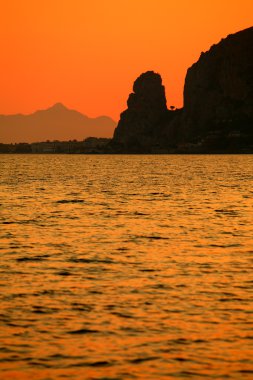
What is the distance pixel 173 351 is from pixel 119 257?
58.2 ft

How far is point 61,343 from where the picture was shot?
22625 millimetres

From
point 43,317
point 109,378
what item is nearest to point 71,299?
point 43,317

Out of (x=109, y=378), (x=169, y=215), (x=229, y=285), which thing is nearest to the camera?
(x=109, y=378)

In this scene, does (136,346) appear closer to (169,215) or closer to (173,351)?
(173,351)

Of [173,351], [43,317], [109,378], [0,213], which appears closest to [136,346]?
[173,351]

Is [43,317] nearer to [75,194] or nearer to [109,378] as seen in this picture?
[109,378]

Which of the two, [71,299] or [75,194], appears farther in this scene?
[75,194]

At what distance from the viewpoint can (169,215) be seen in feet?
220

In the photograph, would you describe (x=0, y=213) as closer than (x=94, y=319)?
No

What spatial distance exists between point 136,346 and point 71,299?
6.59 m

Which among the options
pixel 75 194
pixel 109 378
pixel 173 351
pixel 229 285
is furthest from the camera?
pixel 75 194

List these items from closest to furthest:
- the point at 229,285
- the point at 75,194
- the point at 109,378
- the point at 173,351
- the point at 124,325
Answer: the point at 109,378 < the point at 173,351 < the point at 124,325 < the point at 229,285 < the point at 75,194

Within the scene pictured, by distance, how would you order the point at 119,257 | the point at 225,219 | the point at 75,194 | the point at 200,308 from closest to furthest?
the point at 200,308, the point at 119,257, the point at 225,219, the point at 75,194

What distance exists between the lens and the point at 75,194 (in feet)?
336
